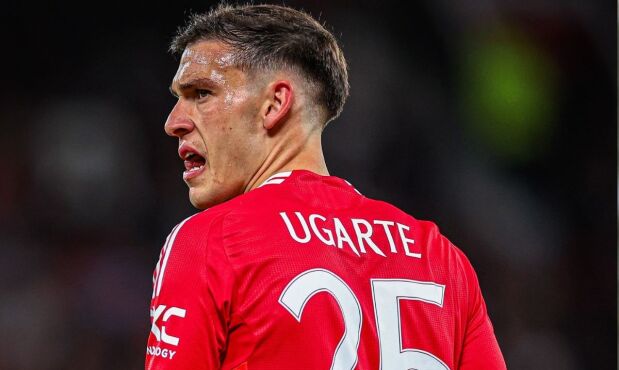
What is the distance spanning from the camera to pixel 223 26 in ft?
4.99

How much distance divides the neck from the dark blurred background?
2.34m

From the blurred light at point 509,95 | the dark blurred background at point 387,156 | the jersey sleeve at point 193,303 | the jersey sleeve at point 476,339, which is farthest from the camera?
the blurred light at point 509,95

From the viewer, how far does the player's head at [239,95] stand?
4.84 ft

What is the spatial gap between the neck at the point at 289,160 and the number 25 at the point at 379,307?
295 millimetres

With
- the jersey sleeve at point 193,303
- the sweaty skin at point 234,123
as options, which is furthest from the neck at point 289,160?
the jersey sleeve at point 193,303

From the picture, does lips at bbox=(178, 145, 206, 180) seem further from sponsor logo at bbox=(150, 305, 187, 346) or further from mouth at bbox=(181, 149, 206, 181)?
sponsor logo at bbox=(150, 305, 187, 346)

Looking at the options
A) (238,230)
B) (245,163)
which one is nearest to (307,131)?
(245,163)

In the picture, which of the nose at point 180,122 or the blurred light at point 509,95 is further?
the blurred light at point 509,95

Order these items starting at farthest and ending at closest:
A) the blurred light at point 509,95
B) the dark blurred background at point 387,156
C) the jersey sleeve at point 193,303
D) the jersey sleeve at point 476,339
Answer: the blurred light at point 509,95 → the dark blurred background at point 387,156 → the jersey sleeve at point 476,339 → the jersey sleeve at point 193,303

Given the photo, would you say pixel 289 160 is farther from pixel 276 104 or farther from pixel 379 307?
pixel 379 307

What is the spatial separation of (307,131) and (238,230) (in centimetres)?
36

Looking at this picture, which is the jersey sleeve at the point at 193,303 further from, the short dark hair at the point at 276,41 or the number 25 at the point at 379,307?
the short dark hair at the point at 276,41

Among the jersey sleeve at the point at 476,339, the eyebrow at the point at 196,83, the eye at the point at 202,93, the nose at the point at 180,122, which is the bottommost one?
the jersey sleeve at the point at 476,339

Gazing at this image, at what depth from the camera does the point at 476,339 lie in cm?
146
